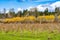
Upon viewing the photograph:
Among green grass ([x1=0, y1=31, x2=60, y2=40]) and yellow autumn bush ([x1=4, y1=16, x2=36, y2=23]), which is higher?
yellow autumn bush ([x1=4, y1=16, x2=36, y2=23])

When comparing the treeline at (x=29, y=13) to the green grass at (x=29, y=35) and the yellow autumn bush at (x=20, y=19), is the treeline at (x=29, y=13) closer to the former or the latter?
the yellow autumn bush at (x=20, y=19)

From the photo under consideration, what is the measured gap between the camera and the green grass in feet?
24.1

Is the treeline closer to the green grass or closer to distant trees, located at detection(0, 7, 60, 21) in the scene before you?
distant trees, located at detection(0, 7, 60, 21)

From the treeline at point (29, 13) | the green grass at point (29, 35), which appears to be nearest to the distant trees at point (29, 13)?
the treeline at point (29, 13)

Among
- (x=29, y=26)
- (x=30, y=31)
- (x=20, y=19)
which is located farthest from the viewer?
(x=20, y=19)

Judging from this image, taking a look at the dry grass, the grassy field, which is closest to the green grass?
the grassy field

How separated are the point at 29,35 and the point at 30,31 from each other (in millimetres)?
627

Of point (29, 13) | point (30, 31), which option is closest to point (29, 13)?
point (29, 13)

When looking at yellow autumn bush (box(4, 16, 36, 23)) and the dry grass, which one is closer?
the dry grass

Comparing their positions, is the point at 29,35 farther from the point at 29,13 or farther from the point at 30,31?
the point at 29,13

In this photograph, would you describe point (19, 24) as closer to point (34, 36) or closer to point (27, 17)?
point (27, 17)

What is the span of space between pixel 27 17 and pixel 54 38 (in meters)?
2.98

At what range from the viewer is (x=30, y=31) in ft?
27.4

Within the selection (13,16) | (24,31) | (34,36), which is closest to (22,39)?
(34,36)
